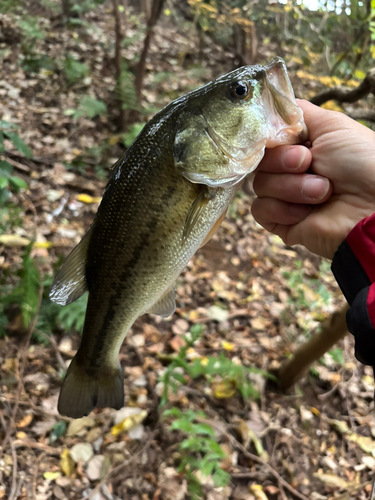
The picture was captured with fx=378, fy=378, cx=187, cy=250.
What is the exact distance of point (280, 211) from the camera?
1.92 metres

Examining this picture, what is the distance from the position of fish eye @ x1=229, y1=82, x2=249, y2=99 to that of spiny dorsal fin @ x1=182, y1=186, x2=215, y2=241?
372mm

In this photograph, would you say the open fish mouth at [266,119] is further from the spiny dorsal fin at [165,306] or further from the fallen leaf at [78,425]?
the fallen leaf at [78,425]

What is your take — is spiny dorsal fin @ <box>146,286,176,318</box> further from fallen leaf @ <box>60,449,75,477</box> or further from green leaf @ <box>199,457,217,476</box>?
fallen leaf @ <box>60,449,75,477</box>

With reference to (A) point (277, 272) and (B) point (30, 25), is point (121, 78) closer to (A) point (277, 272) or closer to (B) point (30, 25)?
(B) point (30, 25)

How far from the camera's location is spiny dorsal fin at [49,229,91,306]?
1.52m

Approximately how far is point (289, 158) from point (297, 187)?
0.46 feet

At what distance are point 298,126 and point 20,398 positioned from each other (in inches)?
98.9

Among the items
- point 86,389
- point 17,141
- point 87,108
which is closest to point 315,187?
point 86,389

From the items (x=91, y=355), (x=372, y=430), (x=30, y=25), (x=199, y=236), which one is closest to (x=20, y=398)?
(x=91, y=355)

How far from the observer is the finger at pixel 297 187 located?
5.57 feet

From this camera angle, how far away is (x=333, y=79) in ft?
18.9

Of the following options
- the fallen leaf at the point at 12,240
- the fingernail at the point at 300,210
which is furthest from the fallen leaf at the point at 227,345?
the fallen leaf at the point at 12,240

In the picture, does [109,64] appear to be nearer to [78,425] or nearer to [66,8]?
[66,8]

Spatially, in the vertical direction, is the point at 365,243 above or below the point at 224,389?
above
